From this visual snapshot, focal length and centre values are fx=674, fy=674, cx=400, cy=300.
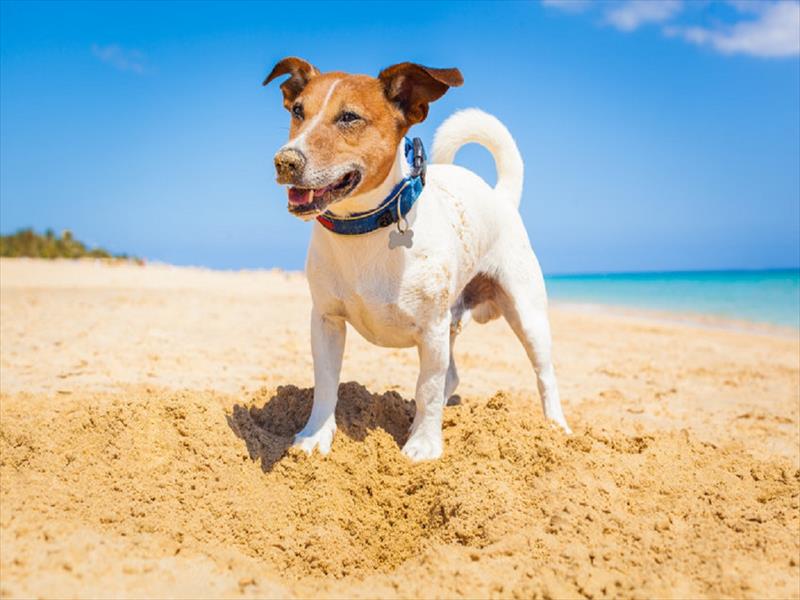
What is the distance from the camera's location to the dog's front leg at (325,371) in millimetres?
3467

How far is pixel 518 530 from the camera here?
2.58m

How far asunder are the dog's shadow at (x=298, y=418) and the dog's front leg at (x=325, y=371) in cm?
13

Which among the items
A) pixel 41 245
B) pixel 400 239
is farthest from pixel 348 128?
pixel 41 245

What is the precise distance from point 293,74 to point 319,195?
86 cm

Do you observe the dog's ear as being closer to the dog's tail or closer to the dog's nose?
the dog's nose

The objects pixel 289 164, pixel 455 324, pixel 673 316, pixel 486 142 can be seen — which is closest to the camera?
pixel 289 164

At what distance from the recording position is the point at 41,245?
21594 millimetres

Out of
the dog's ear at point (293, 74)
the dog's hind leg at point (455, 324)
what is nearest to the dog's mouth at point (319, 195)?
the dog's ear at point (293, 74)

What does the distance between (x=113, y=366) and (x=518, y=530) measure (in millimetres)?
4551

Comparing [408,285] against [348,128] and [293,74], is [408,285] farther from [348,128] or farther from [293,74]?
[293,74]

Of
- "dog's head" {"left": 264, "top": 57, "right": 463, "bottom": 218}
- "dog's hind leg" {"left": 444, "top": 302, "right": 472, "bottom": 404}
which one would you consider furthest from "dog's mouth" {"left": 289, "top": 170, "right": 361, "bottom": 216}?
"dog's hind leg" {"left": 444, "top": 302, "right": 472, "bottom": 404}

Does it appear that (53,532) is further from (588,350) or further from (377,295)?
(588,350)

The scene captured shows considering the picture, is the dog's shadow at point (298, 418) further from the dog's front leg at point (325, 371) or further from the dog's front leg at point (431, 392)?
the dog's front leg at point (431, 392)

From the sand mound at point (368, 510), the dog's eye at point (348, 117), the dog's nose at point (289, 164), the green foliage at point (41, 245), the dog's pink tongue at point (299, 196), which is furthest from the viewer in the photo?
the green foliage at point (41, 245)
